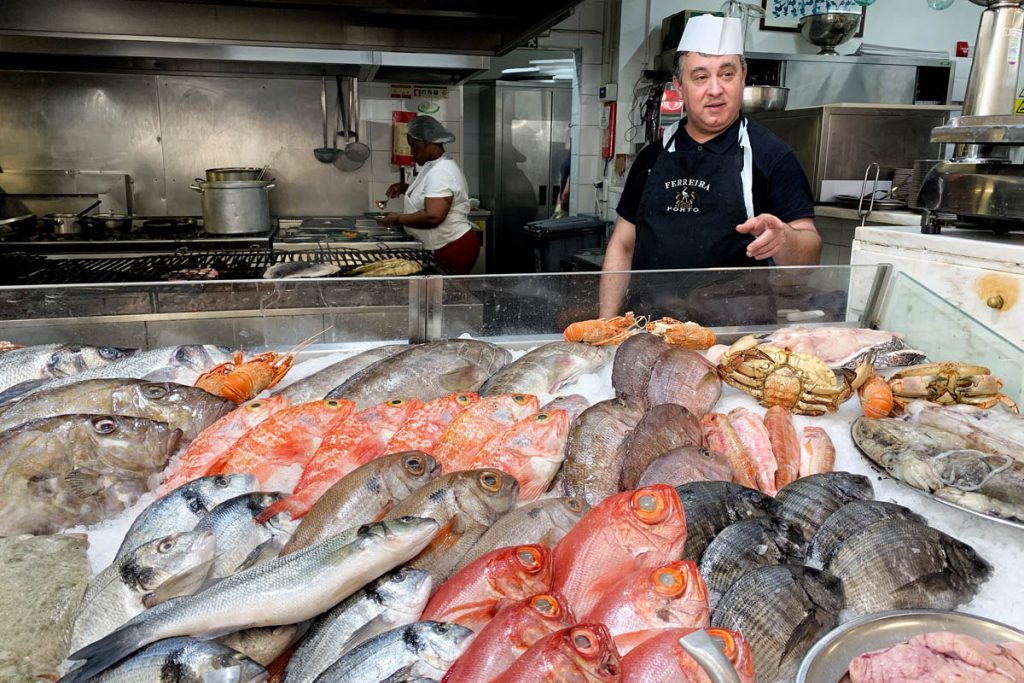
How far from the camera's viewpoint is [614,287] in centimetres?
236

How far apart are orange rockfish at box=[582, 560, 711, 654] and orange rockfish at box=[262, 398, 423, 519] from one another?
661 mm

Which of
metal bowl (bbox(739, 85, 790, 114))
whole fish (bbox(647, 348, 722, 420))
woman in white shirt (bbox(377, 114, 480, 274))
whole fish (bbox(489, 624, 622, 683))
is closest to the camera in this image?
whole fish (bbox(489, 624, 622, 683))

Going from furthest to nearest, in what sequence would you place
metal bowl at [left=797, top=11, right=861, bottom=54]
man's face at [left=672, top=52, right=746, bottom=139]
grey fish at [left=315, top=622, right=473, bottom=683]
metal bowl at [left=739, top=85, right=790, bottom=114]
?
metal bowl at [left=797, top=11, right=861, bottom=54] < metal bowl at [left=739, top=85, right=790, bottom=114] < man's face at [left=672, top=52, right=746, bottom=139] < grey fish at [left=315, top=622, right=473, bottom=683]

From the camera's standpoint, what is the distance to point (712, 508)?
1.32 meters

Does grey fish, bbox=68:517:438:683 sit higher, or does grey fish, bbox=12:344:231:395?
grey fish, bbox=12:344:231:395

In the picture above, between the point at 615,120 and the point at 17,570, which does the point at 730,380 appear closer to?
the point at 17,570

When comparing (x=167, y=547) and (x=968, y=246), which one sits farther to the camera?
(x=968, y=246)

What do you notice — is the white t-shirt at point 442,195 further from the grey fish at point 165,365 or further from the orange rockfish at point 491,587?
the orange rockfish at point 491,587

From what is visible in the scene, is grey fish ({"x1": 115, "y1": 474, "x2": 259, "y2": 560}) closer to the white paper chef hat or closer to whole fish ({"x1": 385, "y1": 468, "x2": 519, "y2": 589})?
whole fish ({"x1": 385, "y1": 468, "x2": 519, "y2": 589})

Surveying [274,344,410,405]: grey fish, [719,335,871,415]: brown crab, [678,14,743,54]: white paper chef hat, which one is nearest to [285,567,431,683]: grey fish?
[274,344,410,405]: grey fish

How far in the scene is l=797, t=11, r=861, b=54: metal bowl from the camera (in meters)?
6.62

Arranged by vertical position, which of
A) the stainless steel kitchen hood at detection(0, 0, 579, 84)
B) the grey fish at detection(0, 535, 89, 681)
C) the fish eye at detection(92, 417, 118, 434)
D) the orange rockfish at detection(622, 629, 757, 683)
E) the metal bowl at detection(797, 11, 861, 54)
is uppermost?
the metal bowl at detection(797, 11, 861, 54)

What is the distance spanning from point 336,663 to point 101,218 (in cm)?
565

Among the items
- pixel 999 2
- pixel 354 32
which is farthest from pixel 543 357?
pixel 354 32
